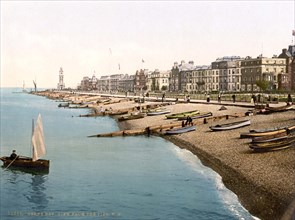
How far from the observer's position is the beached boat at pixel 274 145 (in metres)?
32.5

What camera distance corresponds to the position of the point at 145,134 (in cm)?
5381

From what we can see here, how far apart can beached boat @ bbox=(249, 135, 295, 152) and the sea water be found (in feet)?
14.4

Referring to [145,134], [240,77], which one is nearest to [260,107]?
[145,134]

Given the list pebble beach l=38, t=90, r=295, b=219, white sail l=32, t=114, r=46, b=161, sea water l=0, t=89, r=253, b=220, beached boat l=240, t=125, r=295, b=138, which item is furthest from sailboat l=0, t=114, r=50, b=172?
beached boat l=240, t=125, r=295, b=138

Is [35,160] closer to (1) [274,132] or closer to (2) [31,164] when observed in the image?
(2) [31,164]

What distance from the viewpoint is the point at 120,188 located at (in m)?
27.6

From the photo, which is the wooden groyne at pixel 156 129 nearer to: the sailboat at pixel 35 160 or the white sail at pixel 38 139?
the white sail at pixel 38 139

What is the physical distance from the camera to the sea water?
2269cm

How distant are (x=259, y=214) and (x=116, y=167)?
629 inches

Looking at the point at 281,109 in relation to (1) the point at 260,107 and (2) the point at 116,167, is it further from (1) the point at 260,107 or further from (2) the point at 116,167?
(2) the point at 116,167

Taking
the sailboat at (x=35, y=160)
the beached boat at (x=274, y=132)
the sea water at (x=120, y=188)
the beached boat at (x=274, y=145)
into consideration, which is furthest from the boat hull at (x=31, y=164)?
the beached boat at (x=274, y=132)

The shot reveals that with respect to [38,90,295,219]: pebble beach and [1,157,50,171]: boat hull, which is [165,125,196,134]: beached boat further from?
[1,157,50,171]: boat hull

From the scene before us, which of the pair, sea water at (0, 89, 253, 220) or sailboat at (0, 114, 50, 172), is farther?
sailboat at (0, 114, 50, 172)

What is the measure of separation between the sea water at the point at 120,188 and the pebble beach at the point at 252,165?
84 cm
